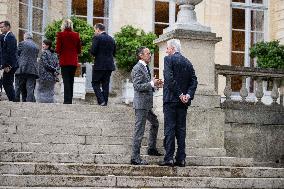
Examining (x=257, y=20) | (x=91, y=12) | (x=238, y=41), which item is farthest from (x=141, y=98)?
(x=257, y=20)

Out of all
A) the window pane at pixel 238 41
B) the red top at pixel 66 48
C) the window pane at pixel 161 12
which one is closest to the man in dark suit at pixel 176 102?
the red top at pixel 66 48

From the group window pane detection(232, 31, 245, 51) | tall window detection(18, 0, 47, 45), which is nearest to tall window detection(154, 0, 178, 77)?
window pane detection(232, 31, 245, 51)

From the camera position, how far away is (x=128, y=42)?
17000 mm

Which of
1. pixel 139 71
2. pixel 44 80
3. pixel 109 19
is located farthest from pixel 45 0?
pixel 139 71

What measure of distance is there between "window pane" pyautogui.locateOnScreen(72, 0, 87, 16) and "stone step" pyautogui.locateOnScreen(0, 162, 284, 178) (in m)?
10.9

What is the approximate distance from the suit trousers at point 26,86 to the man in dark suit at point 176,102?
4.26 m

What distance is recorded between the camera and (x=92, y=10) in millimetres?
18469

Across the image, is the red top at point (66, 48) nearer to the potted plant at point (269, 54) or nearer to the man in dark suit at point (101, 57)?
the man in dark suit at point (101, 57)

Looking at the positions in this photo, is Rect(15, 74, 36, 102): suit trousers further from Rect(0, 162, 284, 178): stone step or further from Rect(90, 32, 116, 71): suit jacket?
Rect(0, 162, 284, 178): stone step

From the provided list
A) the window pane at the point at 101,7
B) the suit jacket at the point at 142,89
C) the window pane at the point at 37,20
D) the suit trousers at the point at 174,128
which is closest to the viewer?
the suit trousers at the point at 174,128

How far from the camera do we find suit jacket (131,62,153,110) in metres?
8.46

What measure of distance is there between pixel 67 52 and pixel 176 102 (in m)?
3.62

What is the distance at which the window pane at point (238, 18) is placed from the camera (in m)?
19.8

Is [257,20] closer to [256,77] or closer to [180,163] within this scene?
[256,77]
